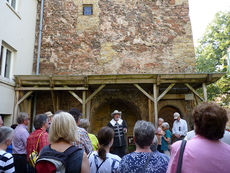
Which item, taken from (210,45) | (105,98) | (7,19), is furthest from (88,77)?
(210,45)

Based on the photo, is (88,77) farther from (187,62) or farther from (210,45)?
(210,45)

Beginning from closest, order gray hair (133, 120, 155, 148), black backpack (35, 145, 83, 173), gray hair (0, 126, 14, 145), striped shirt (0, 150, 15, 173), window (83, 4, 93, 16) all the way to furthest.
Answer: black backpack (35, 145, 83, 173) < gray hair (133, 120, 155, 148) < striped shirt (0, 150, 15, 173) < gray hair (0, 126, 14, 145) < window (83, 4, 93, 16)

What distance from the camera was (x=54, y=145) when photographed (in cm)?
174

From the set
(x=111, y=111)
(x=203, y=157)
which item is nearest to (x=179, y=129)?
(x=111, y=111)

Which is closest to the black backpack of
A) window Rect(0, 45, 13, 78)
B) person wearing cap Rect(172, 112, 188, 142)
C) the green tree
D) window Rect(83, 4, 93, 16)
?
person wearing cap Rect(172, 112, 188, 142)

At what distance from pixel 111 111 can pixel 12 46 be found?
557cm

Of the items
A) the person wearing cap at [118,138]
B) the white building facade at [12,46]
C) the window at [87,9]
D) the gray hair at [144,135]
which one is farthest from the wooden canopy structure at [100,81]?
the gray hair at [144,135]

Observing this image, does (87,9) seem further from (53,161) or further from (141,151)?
(53,161)

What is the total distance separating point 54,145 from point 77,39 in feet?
31.0

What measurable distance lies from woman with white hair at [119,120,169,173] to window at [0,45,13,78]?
23.2 feet

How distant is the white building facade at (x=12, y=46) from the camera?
700 cm

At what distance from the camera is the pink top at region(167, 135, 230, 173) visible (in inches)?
49.9

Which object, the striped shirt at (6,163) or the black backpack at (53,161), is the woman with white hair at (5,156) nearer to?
the striped shirt at (6,163)

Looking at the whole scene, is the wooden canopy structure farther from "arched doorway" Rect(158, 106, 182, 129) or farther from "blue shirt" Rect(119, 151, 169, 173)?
"blue shirt" Rect(119, 151, 169, 173)
